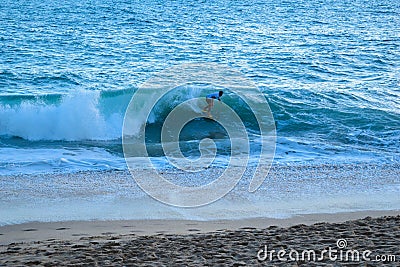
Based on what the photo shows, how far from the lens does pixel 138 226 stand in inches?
344

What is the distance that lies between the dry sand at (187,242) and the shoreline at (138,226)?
1 centimetres

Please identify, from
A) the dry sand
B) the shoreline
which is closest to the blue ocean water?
the shoreline

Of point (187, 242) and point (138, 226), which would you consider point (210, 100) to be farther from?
point (187, 242)

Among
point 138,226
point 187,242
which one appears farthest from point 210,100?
point 187,242

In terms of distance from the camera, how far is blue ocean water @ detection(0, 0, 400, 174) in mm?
14953

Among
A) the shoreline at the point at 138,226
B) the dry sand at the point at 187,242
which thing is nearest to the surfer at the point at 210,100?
the shoreline at the point at 138,226

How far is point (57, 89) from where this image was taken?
21328 millimetres

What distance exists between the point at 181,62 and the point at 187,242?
20600mm

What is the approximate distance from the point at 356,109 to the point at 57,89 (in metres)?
8.79

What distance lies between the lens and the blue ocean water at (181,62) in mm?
14953

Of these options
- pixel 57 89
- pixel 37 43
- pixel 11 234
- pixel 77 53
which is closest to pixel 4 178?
pixel 11 234

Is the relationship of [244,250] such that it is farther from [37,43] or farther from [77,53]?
[37,43]

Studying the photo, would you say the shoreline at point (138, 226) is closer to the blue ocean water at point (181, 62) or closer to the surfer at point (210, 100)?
the blue ocean water at point (181, 62)

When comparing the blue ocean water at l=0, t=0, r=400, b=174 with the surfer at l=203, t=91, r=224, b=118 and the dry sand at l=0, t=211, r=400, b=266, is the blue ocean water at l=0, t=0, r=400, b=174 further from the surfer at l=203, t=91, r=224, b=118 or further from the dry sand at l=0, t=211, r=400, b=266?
the dry sand at l=0, t=211, r=400, b=266
